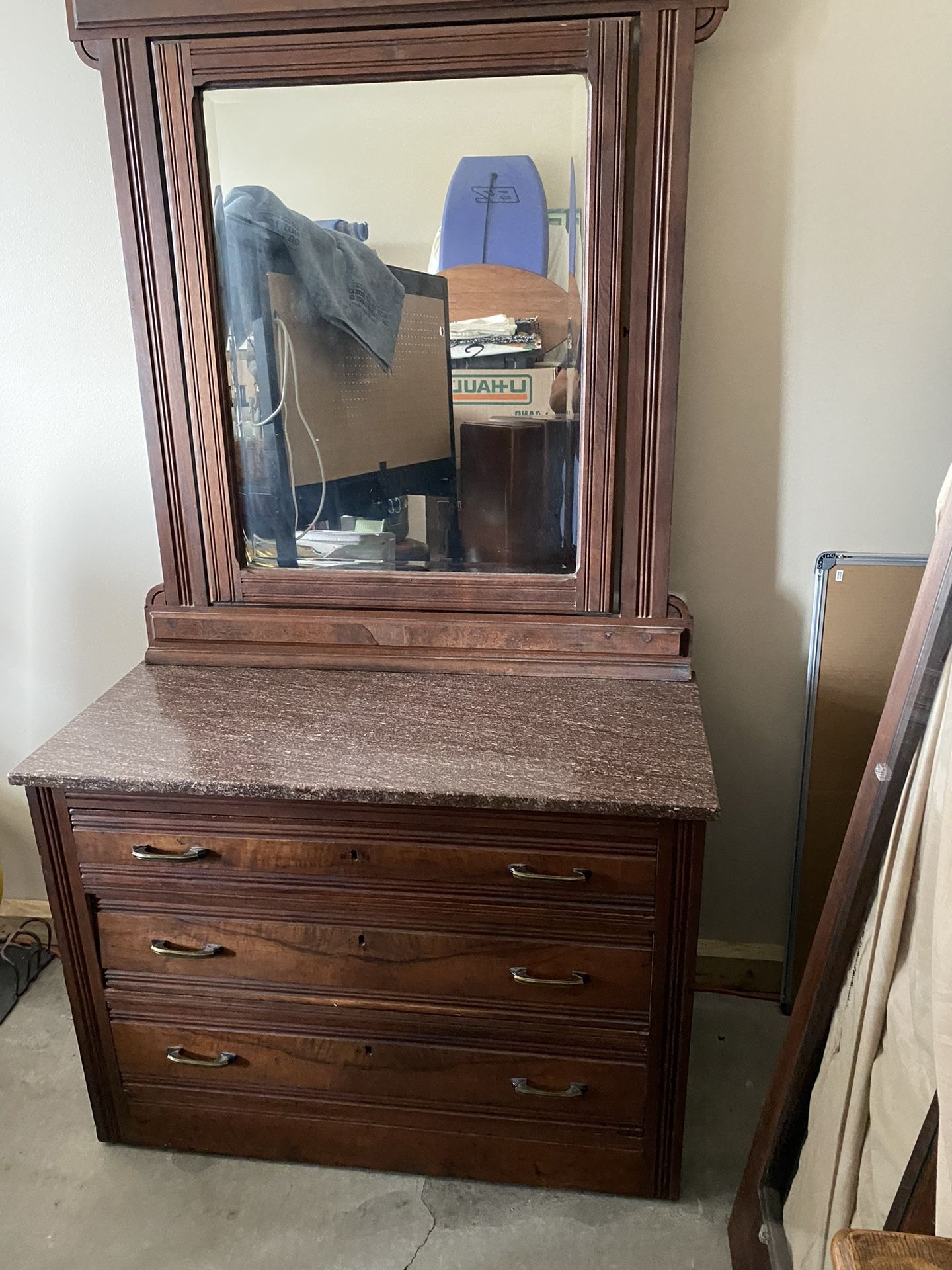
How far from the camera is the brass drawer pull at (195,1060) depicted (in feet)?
4.76

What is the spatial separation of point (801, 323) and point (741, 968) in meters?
1.28

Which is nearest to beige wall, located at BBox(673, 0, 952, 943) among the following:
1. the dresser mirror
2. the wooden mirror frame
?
the wooden mirror frame

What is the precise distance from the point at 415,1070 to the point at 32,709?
1148 mm

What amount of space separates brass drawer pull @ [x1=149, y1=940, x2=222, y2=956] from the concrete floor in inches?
17.2

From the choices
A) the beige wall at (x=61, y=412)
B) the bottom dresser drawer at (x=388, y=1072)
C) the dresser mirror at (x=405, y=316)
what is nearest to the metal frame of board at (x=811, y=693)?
the dresser mirror at (x=405, y=316)

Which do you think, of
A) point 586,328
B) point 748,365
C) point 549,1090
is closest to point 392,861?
point 549,1090

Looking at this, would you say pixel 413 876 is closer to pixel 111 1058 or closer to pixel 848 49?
pixel 111 1058

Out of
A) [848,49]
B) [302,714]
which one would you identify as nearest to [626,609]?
[302,714]

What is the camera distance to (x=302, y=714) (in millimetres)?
1447

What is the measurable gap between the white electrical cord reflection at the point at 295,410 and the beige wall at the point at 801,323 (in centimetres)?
64

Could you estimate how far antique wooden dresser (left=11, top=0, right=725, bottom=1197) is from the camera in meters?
1.29

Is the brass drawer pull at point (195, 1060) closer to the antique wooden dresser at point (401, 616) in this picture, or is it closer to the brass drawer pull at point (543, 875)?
the antique wooden dresser at point (401, 616)

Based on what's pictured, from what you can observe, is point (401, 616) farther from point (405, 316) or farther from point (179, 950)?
point (179, 950)

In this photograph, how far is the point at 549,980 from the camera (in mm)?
1322
